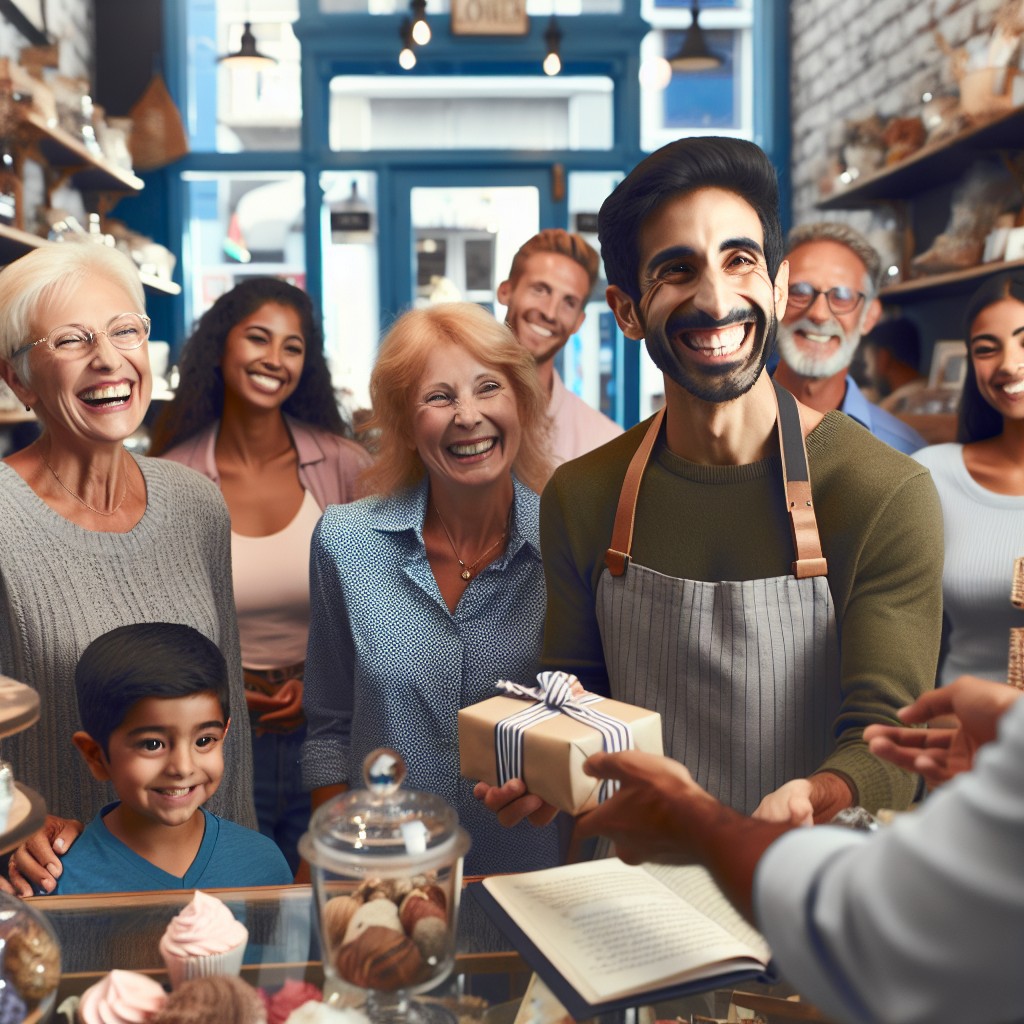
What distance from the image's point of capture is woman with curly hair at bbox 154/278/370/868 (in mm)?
2502

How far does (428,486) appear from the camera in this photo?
7.02ft

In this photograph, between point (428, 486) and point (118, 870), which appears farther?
point (428, 486)

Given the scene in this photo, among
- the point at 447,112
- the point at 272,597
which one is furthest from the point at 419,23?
the point at 272,597

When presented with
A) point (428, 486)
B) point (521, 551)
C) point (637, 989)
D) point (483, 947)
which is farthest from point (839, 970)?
point (428, 486)

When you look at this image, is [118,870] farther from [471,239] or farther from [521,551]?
[471,239]

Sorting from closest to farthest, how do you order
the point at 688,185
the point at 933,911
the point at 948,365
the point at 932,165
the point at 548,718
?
the point at 933,911
the point at 548,718
the point at 688,185
the point at 948,365
the point at 932,165

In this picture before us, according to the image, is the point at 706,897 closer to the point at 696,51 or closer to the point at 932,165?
the point at 932,165

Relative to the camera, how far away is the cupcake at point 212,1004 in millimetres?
1083

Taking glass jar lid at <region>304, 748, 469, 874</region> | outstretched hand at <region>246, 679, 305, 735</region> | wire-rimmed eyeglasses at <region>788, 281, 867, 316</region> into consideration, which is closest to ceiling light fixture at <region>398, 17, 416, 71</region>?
wire-rimmed eyeglasses at <region>788, 281, 867, 316</region>

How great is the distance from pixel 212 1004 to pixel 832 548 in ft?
3.00

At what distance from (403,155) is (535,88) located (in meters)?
0.87

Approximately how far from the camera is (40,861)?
1618mm

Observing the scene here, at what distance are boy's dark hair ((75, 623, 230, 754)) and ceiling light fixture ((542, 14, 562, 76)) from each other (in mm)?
4691

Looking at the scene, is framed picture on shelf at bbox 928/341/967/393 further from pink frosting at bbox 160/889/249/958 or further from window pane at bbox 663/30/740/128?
pink frosting at bbox 160/889/249/958
